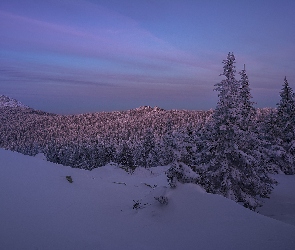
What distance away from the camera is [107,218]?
855 cm

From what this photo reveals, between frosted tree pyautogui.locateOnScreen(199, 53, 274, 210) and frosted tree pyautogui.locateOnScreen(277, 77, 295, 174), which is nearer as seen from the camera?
frosted tree pyautogui.locateOnScreen(199, 53, 274, 210)

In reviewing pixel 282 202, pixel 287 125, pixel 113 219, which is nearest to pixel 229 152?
pixel 282 202

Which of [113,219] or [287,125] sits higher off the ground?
[287,125]

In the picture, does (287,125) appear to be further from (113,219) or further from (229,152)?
(113,219)

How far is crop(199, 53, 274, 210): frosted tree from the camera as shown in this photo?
17578mm

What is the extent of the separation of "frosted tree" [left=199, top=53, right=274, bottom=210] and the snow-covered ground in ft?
28.5

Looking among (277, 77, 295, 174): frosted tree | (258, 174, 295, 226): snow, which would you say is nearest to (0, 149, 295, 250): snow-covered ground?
(258, 174, 295, 226): snow

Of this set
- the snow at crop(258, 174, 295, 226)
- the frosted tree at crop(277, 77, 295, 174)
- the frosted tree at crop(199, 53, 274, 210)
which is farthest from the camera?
the frosted tree at crop(277, 77, 295, 174)

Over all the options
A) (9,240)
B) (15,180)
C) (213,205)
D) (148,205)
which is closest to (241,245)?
(213,205)

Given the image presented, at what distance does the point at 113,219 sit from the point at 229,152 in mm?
11473

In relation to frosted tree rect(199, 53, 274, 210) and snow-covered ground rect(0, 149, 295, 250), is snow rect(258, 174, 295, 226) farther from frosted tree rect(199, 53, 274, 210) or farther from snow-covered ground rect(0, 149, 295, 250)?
snow-covered ground rect(0, 149, 295, 250)

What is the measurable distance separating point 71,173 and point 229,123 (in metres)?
11.1

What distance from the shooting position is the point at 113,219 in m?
8.55

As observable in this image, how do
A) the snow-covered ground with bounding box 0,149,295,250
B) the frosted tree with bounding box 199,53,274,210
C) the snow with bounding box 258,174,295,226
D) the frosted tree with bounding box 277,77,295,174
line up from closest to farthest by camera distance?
the snow-covered ground with bounding box 0,149,295,250 < the frosted tree with bounding box 199,53,274,210 < the snow with bounding box 258,174,295,226 < the frosted tree with bounding box 277,77,295,174
